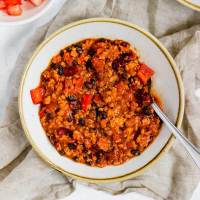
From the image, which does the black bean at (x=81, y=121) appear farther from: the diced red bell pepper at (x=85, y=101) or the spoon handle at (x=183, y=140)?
the spoon handle at (x=183, y=140)

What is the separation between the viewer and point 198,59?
236 cm

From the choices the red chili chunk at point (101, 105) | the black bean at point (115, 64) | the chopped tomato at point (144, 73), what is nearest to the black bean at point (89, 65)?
the red chili chunk at point (101, 105)

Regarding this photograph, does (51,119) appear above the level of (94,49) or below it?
below

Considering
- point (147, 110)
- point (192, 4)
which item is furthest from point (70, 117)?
point (192, 4)

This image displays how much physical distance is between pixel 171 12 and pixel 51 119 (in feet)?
2.60

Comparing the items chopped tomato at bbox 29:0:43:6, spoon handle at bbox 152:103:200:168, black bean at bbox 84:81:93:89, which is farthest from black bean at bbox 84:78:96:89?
chopped tomato at bbox 29:0:43:6

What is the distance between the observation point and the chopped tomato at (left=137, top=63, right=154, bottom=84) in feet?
7.46

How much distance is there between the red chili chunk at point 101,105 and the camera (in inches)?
88.7

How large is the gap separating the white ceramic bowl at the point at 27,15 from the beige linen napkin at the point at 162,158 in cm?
8

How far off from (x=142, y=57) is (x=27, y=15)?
61 centimetres

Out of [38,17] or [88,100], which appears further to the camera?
[38,17]

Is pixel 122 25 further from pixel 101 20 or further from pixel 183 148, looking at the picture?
pixel 183 148

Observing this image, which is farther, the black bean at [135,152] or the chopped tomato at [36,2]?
the chopped tomato at [36,2]

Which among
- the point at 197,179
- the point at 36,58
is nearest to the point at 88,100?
the point at 36,58
